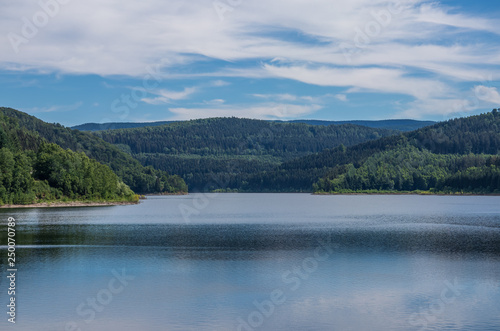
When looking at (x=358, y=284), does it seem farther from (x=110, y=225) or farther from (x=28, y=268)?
(x=110, y=225)

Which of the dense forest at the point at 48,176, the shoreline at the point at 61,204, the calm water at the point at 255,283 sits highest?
the dense forest at the point at 48,176

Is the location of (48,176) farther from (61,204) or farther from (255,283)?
(255,283)

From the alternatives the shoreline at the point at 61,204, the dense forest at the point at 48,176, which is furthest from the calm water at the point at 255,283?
the shoreline at the point at 61,204

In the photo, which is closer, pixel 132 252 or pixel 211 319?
pixel 211 319

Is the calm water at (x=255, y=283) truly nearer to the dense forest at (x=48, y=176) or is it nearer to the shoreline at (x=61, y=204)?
the dense forest at (x=48, y=176)

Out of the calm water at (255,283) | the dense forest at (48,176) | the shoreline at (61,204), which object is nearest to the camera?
the calm water at (255,283)

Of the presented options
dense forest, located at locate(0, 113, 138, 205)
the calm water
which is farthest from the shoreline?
the calm water

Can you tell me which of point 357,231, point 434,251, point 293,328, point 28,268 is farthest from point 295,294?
point 357,231

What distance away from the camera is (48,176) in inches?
5684

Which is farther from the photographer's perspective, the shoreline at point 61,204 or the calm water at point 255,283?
the shoreline at point 61,204

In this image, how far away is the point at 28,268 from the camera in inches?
1682

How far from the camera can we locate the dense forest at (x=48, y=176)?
12800 centimetres

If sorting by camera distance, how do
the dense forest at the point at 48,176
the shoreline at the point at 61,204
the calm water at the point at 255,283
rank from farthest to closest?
the shoreline at the point at 61,204, the dense forest at the point at 48,176, the calm water at the point at 255,283

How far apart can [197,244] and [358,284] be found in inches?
1047
